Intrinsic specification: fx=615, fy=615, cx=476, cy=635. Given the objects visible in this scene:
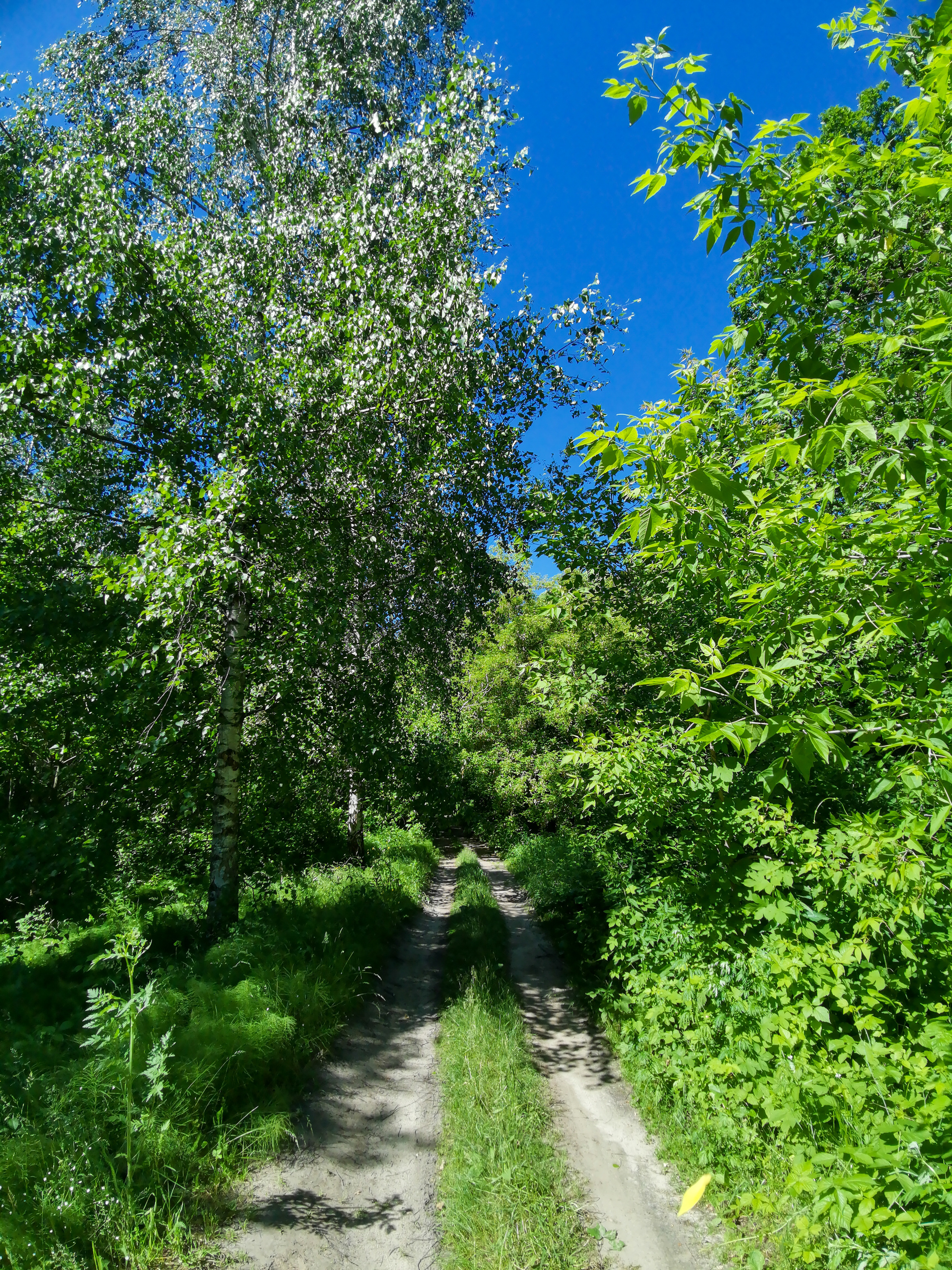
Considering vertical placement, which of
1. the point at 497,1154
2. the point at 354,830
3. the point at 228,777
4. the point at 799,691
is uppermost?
the point at 799,691

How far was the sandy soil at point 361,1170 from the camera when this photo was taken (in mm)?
3697

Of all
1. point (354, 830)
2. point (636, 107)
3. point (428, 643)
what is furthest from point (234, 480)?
point (354, 830)

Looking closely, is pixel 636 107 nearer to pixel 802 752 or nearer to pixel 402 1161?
pixel 802 752

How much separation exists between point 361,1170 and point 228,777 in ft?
13.3

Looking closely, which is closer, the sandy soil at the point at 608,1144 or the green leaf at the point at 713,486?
the green leaf at the point at 713,486

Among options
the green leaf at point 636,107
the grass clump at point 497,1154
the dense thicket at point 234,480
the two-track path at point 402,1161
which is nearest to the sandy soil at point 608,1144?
the two-track path at point 402,1161

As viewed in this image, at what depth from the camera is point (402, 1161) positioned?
465 cm

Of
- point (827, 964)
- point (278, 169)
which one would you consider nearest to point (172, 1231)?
point (827, 964)

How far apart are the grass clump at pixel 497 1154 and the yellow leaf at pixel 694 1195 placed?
0.67 metres

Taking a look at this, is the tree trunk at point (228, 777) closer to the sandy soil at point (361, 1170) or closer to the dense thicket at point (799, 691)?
the sandy soil at point (361, 1170)

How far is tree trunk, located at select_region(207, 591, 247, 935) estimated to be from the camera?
23.3 ft

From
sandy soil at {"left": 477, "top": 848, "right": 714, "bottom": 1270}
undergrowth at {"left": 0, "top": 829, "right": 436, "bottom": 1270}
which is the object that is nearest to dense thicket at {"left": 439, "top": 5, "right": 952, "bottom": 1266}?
sandy soil at {"left": 477, "top": 848, "right": 714, "bottom": 1270}

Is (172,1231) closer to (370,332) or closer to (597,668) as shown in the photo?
(597,668)

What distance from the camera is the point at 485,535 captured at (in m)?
8.31
